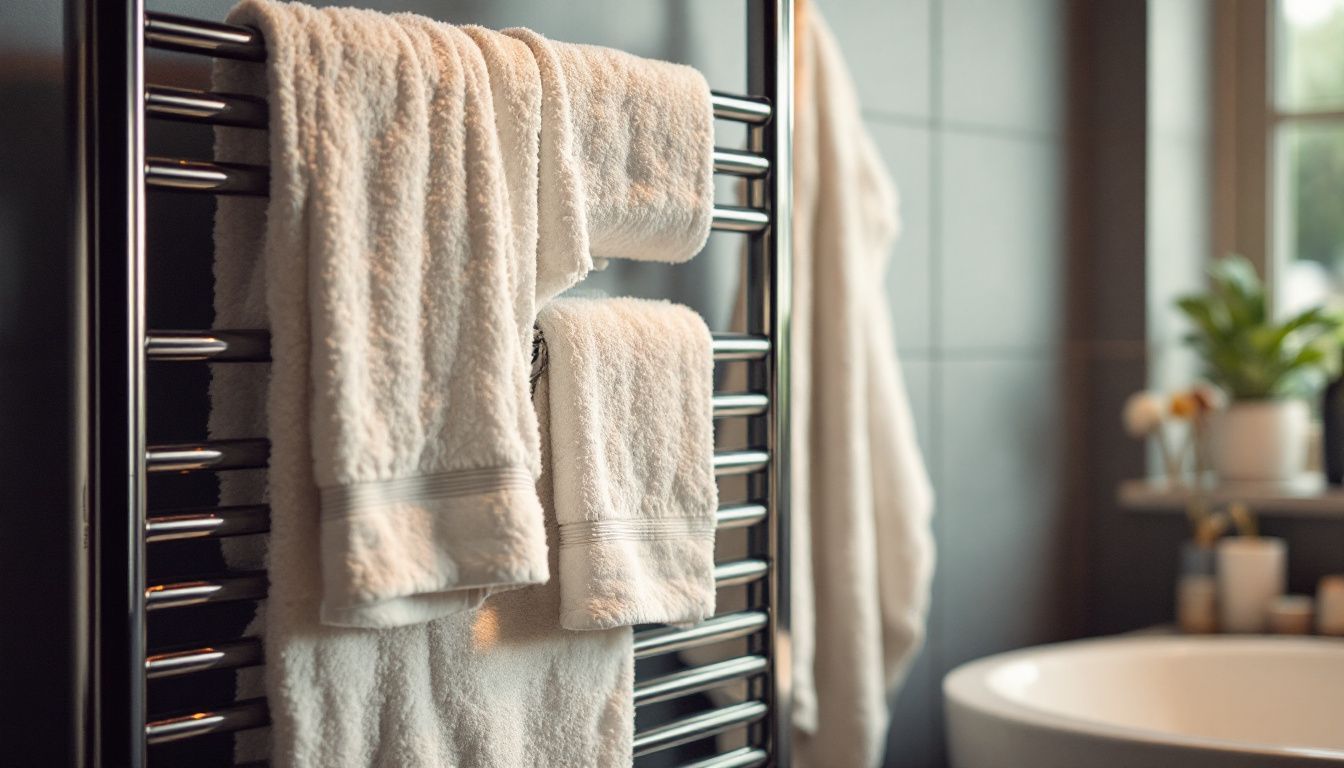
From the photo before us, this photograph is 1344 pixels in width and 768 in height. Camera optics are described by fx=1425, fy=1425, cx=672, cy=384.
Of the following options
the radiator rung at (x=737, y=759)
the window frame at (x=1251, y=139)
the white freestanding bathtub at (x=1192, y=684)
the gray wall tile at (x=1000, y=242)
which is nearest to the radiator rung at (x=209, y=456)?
the radiator rung at (x=737, y=759)

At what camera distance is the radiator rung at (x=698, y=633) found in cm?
112

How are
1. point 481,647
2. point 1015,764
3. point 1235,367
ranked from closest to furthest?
point 481,647 < point 1015,764 < point 1235,367

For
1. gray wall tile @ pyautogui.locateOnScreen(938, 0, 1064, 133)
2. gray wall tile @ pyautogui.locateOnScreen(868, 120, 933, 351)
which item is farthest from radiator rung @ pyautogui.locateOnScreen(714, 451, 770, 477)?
gray wall tile @ pyautogui.locateOnScreen(938, 0, 1064, 133)

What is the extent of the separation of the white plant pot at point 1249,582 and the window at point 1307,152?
1.52 ft

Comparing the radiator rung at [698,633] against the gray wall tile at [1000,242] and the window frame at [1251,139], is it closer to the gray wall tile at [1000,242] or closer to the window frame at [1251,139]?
the gray wall tile at [1000,242]

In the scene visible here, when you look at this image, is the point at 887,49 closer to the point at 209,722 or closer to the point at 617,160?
the point at 617,160

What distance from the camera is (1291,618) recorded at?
1.84 m

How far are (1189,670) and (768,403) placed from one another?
2.72ft

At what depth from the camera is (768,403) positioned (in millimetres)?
1205

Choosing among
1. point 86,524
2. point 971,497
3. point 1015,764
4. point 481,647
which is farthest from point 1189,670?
point 86,524

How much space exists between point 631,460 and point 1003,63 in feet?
3.53

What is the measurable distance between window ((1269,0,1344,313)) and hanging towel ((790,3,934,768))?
3.10ft

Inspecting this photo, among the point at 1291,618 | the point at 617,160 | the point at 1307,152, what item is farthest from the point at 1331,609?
the point at 617,160

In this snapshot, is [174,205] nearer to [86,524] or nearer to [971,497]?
[86,524]
